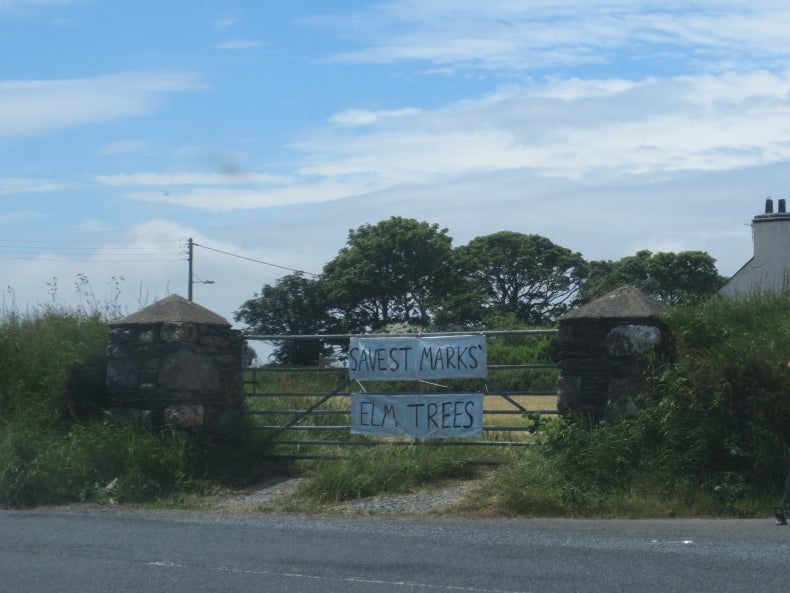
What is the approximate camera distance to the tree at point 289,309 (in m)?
33.4

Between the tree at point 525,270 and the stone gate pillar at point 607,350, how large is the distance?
4025 cm

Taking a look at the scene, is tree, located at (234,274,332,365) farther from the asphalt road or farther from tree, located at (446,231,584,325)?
the asphalt road

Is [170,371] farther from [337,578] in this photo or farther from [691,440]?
[691,440]

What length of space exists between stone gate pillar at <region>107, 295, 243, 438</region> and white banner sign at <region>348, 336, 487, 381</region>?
5.45 ft

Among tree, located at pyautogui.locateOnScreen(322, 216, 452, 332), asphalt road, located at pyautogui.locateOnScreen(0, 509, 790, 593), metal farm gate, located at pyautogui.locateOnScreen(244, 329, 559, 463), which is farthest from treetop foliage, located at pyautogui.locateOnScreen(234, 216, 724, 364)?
asphalt road, located at pyautogui.locateOnScreen(0, 509, 790, 593)

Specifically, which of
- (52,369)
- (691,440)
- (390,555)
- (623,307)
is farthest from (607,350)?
(52,369)

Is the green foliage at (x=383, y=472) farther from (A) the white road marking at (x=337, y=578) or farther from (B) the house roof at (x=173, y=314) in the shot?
(A) the white road marking at (x=337, y=578)

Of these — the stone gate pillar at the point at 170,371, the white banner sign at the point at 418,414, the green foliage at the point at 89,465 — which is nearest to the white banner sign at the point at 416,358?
the white banner sign at the point at 418,414

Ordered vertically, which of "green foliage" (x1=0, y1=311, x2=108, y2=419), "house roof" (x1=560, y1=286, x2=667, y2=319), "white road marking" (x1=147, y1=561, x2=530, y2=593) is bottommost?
"white road marking" (x1=147, y1=561, x2=530, y2=593)

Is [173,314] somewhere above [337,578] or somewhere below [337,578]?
above

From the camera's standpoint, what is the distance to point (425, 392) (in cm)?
1251

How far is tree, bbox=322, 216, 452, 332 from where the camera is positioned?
46219mm

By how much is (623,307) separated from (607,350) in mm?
490

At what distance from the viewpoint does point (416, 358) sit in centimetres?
1240
